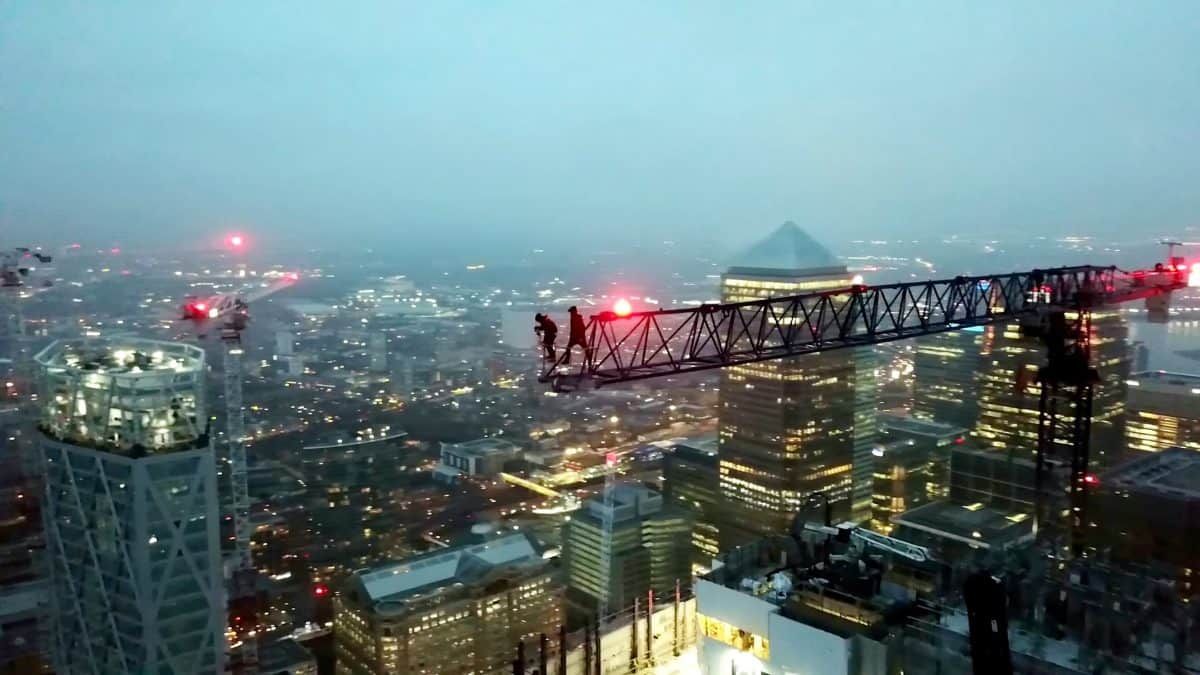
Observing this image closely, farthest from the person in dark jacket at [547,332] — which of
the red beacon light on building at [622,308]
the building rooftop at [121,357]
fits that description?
the building rooftop at [121,357]

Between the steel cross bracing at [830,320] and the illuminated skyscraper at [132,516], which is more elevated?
the steel cross bracing at [830,320]

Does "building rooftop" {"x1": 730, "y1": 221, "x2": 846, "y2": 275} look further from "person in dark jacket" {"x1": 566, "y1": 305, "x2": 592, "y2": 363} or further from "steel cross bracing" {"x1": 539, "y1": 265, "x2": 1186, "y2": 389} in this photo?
"person in dark jacket" {"x1": 566, "y1": 305, "x2": 592, "y2": 363}

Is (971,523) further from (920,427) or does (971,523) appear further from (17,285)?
(17,285)

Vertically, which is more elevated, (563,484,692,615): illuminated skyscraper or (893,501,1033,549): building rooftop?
(893,501,1033,549): building rooftop

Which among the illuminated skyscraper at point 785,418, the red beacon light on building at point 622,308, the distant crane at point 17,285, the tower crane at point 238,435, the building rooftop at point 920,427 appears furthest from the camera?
the building rooftop at point 920,427

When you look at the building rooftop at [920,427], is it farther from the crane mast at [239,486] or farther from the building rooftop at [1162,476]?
the crane mast at [239,486]

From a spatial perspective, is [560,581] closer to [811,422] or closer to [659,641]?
[659,641]

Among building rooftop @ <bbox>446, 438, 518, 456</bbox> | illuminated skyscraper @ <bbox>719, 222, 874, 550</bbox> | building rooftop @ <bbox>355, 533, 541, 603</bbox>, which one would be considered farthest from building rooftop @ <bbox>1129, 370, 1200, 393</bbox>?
building rooftop @ <bbox>355, 533, 541, 603</bbox>
